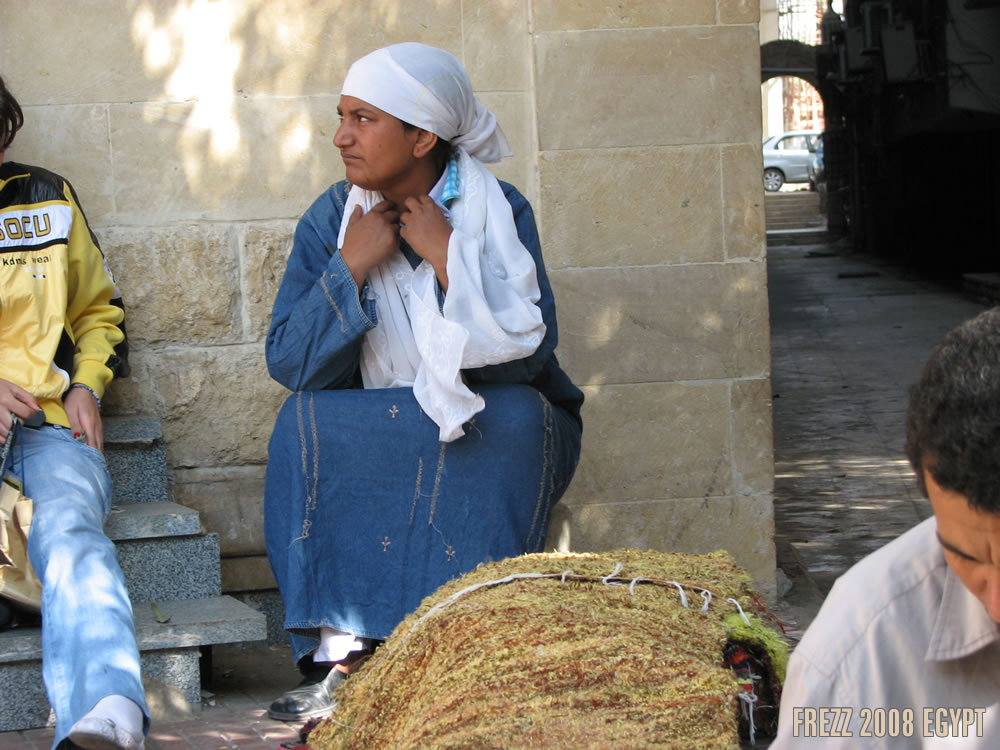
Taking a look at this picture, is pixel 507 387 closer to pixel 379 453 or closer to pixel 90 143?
pixel 379 453

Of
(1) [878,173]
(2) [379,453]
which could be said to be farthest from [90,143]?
(1) [878,173]

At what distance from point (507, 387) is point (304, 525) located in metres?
0.62

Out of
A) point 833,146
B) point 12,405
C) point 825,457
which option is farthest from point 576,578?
point 833,146

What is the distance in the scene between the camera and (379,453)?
10.8 feet

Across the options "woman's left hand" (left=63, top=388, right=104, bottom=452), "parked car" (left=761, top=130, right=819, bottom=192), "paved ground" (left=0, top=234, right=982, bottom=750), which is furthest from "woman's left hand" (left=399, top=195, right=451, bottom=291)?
"parked car" (left=761, top=130, right=819, bottom=192)

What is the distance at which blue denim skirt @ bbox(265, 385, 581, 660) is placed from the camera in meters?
3.28

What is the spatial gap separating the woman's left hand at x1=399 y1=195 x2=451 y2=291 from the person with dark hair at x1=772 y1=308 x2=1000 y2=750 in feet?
6.70

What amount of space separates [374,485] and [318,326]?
1.40 ft

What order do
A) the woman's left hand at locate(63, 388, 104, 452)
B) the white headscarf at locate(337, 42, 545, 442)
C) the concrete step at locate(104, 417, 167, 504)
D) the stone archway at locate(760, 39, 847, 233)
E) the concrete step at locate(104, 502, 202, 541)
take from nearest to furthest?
1. the white headscarf at locate(337, 42, 545, 442)
2. the woman's left hand at locate(63, 388, 104, 452)
3. the concrete step at locate(104, 502, 202, 541)
4. the concrete step at locate(104, 417, 167, 504)
5. the stone archway at locate(760, 39, 847, 233)

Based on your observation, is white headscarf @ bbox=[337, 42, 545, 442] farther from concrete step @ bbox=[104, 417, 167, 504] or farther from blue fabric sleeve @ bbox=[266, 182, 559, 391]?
concrete step @ bbox=[104, 417, 167, 504]

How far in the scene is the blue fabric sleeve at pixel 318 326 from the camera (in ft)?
10.9

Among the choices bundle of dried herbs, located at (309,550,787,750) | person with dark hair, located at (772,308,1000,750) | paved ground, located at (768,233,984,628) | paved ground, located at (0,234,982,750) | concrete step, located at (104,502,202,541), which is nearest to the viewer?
person with dark hair, located at (772,308,1000,750)

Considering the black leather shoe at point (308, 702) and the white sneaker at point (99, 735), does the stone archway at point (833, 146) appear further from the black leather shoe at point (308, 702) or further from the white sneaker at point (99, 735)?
the white sneaker at point (99, 735)

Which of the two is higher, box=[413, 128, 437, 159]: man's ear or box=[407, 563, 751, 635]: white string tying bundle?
box=[413, 128, 437, 159]: man's ear
